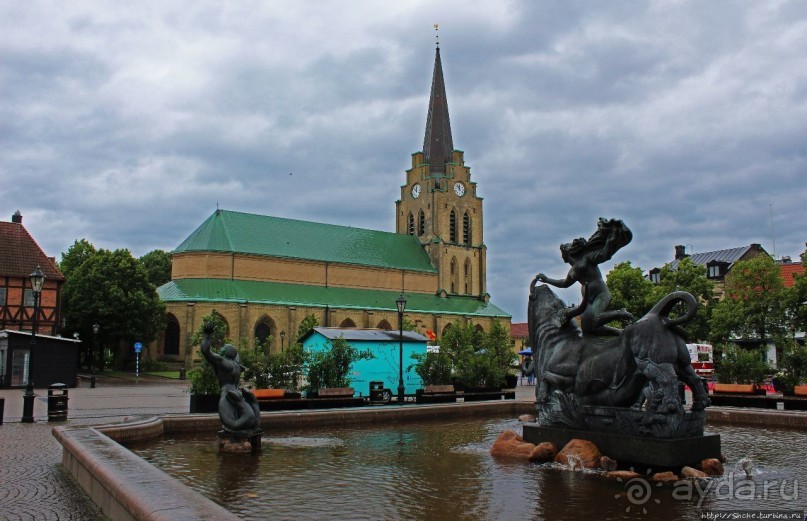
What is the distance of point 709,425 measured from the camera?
17109 mm

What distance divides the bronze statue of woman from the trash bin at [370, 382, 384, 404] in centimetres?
1244

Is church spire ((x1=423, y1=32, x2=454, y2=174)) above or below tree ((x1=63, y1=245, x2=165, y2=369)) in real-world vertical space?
above

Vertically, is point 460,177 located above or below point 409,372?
above

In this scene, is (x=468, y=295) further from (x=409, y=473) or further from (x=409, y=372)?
(x=409, y=473)

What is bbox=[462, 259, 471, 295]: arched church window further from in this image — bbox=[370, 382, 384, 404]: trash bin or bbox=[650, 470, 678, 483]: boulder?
bbox=[650, 470, 678, 483]: boulder

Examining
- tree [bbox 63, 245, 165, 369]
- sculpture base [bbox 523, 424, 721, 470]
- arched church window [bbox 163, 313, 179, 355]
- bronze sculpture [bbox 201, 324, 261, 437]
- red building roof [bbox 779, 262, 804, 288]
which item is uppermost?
red building roof [bbox 779, 262, 804, 288]

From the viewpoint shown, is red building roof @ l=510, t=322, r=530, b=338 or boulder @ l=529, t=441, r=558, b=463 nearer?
boulder @ l=529, t=441, r=558, b=463

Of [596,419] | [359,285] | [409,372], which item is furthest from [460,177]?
[596,419]

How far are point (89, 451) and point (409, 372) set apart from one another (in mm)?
21052

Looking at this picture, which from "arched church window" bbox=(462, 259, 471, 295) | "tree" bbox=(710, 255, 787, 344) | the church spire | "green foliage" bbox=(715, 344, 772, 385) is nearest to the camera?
"green foliage" bbox=(715, 344, 772, 385)

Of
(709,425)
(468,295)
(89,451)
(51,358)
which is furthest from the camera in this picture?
(468,295)

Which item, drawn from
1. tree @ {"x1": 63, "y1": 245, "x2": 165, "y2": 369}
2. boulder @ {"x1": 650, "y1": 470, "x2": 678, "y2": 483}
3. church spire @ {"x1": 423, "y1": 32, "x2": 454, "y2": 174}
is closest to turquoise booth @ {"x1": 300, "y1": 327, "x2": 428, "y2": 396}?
boulder @ {"x1": 650, "y1": 470, "x2": 678, "y2": 483}

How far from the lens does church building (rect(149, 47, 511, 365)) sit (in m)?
65.4

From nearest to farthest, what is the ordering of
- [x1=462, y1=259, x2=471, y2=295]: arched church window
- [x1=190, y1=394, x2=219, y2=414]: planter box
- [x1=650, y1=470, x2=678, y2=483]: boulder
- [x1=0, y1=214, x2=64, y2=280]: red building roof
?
[x1=650, y1=470, x2=678, y2=483]: boulder, [x1=190, y1=394, x2=219, y2=414]: planter box, [x1=0, y1=214, x2=64, y2=280]: red building roof, [x1=462, y1=259, x2=471, y2=295]: arched church window
